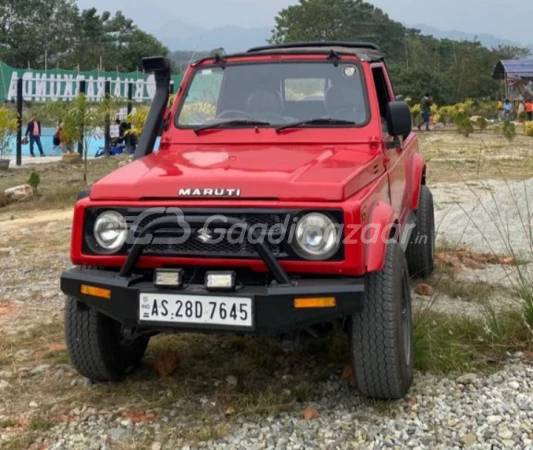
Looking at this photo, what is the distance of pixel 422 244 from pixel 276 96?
213 centimetres

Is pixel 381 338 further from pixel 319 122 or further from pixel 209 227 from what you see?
pixel 319 122

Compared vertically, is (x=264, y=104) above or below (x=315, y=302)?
above

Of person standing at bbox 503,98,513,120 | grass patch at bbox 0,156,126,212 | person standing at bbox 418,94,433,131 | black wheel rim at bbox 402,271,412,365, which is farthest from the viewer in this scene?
person standing at bbox 503,98,513,120

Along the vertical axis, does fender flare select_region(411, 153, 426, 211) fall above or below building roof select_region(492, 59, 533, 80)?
below

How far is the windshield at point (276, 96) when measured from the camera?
4.51 metres

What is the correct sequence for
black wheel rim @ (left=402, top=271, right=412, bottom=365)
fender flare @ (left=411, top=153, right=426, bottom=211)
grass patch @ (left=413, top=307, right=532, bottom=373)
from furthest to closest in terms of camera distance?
1. fender flare @ (left=411, top=153, right=426, bottom=211)
2. grass patch @ (left=413, top=307, right=532, bottom=373)
3. black wheel rim @ (left=402, top=271, right=412, bottom=365)

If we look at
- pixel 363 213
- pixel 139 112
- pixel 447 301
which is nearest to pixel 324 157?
pixel 363 213

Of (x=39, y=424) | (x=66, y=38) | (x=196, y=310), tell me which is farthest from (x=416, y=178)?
(x=66, y=38)

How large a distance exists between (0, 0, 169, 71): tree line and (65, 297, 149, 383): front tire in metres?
50.4

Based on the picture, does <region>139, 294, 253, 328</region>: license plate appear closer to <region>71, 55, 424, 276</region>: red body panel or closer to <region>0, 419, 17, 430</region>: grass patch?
<region>71, 55, 424, 276</region>: red body panel

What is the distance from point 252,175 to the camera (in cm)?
353

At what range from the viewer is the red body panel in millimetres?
3338

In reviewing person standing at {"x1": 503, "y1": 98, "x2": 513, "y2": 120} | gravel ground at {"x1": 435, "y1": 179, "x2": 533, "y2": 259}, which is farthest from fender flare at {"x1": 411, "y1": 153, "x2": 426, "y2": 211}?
person standing at {"x1": 503, "y1": 98, "x2": 513, "y2": 120}

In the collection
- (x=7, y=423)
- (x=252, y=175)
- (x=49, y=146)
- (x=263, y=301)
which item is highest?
(x=252, y=175)
